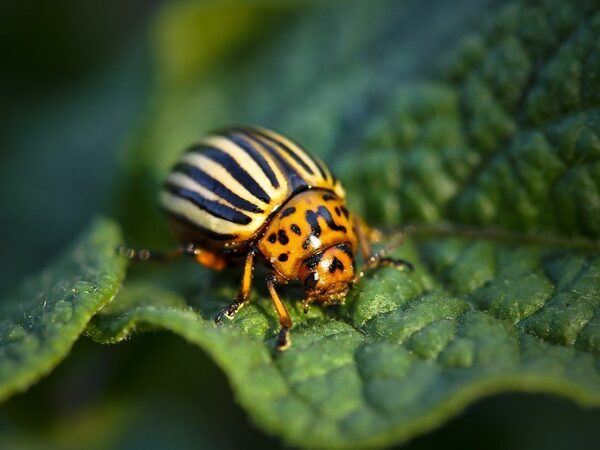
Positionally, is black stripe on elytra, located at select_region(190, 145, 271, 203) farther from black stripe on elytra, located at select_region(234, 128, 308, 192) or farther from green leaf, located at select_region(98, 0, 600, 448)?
green leaf, located at select_region(98, 0, 600, 448)

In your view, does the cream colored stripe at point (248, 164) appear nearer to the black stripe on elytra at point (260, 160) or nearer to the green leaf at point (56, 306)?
the black stripe on elytra at point (260, 160)

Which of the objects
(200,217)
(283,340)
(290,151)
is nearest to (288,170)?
(290,151)

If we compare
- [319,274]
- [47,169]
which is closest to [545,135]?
[319,274]

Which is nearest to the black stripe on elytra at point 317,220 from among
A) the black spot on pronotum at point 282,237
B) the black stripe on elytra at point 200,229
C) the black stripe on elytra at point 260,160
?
the black spot on pronotum at point 282,237

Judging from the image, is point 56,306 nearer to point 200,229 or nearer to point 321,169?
point 200,229

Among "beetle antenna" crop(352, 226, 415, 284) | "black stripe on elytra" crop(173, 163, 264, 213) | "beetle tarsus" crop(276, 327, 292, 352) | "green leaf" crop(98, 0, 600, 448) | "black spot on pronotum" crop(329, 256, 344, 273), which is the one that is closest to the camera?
"green leaf" crop(98, 0, 600, 448)

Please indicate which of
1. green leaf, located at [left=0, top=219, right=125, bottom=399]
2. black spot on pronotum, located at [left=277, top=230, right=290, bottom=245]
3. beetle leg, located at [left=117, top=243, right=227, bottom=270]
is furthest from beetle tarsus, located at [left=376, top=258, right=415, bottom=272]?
green leaf, located at [left=0, top=219, right=125, bottom=399]
